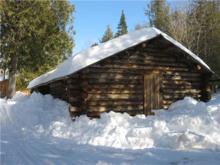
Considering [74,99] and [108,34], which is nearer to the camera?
[74,99]

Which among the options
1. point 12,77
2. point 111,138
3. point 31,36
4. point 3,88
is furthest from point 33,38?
point 111,138

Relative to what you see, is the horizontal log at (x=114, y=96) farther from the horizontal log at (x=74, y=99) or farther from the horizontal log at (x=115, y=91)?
the horizontal log at (x=74, y=99)

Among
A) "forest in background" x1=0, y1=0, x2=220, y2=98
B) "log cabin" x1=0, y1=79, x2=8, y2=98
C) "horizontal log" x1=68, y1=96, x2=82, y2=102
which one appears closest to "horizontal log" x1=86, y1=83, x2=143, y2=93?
"horizontal log" x1=68, y1=96, x2=82, y2=102

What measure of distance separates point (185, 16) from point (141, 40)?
3138cm

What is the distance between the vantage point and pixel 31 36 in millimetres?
33531

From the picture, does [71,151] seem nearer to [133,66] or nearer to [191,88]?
[133,66]

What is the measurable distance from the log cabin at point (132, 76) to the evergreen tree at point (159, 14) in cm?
2952

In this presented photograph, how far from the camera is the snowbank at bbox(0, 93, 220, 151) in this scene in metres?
10.3

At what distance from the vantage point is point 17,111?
59.3 feet

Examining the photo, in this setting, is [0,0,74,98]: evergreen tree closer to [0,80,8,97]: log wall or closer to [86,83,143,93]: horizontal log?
[0,80,8,97]: log wall

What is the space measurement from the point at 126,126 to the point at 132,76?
15.1ft

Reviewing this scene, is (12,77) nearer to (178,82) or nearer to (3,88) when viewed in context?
(3,88)

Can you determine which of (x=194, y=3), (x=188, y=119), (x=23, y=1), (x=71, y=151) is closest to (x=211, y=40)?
(x=194, y=3)

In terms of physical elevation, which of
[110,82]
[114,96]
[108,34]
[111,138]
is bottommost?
[111,138]
